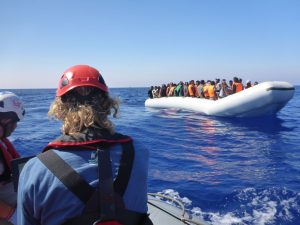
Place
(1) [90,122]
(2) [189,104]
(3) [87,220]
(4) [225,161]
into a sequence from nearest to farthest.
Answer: (3) [87,220] → (1) [90,122] → (4) [225,161] → (2) [189,104]

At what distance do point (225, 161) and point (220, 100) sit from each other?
743cm

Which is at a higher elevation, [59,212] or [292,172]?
[59,212]

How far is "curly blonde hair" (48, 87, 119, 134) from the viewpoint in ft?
4.48

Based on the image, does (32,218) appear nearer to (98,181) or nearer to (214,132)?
(98,181)

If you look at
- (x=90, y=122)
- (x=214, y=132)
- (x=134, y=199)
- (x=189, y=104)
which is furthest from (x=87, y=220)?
(x=189, y=104)

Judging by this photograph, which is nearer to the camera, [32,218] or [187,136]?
[32,218]

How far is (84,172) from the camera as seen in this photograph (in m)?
1.25

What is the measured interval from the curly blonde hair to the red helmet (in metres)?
0.02

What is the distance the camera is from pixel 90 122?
136 centimetres

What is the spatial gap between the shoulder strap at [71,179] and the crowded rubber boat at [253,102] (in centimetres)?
1184

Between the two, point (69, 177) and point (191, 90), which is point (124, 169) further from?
point (191, 90)

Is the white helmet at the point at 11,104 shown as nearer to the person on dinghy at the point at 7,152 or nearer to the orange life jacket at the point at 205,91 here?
the person on dinghy at the point at 7,152

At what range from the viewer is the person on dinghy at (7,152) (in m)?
2.48

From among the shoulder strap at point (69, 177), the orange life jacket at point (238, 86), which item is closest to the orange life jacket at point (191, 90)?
the orange life jacket at point (238, 86)
